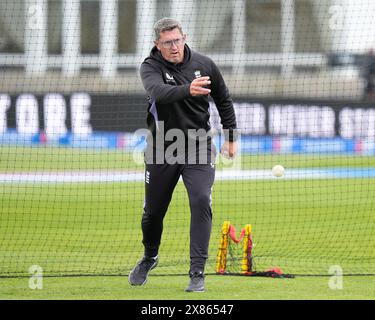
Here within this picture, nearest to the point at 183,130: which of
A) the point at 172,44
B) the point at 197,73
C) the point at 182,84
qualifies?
the point at 182,84

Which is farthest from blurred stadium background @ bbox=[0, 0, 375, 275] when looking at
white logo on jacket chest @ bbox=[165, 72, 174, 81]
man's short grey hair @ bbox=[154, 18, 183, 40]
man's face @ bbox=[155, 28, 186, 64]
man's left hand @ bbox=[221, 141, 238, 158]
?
man's short grey hair @ bbox=[154, 18, 183, 40]

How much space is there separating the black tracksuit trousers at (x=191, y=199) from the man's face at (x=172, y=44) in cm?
96

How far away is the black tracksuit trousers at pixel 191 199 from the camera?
805 centimetres

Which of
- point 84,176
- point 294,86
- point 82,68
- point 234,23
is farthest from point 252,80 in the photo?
point 84,176

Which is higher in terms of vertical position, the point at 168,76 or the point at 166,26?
the point at 166,26

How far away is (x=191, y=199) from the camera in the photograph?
8.06m

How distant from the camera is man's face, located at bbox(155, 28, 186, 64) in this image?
798 centimetres

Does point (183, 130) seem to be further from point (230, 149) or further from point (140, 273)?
point (140, 273)

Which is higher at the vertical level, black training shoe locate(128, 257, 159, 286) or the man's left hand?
the man's left hand

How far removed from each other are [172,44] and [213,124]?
43.7 feet

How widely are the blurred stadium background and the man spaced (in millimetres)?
1532

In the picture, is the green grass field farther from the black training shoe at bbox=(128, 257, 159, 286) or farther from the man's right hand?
the man's right hand
